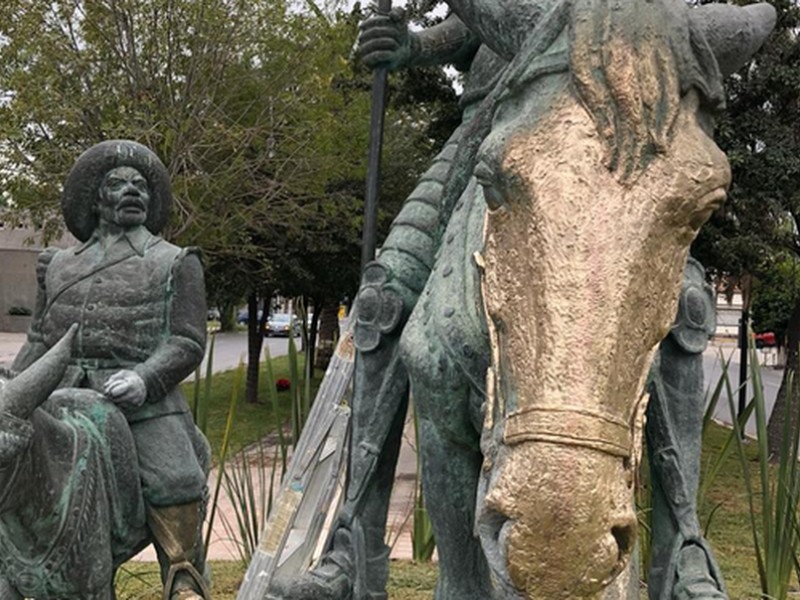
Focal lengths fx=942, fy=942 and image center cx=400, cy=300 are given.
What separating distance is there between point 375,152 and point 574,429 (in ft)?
5.46

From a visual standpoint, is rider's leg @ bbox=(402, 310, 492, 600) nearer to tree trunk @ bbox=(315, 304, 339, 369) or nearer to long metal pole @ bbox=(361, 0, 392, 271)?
long metal pole @ bbox=(361, 0, 392, 271)

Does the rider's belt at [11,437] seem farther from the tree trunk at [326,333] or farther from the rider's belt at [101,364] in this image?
the tree trunk at [326,333]

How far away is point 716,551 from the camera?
8.10 m

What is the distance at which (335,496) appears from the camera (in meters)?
5.61

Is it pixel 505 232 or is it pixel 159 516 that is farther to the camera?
pixel 159 516

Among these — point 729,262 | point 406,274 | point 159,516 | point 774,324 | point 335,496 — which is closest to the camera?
point 406,274

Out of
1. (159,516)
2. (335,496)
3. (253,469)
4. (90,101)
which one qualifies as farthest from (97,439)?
(253,469)

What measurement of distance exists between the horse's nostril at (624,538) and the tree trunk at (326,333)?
17.1m

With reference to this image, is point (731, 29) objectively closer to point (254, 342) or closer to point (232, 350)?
point (254, 342)

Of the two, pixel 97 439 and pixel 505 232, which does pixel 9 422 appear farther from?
pixel 505 232

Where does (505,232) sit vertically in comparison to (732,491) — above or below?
above

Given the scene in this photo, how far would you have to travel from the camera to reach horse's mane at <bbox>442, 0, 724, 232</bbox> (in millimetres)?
1409

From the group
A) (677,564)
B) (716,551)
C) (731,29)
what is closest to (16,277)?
(716,551)

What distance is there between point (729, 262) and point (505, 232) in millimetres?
8406
